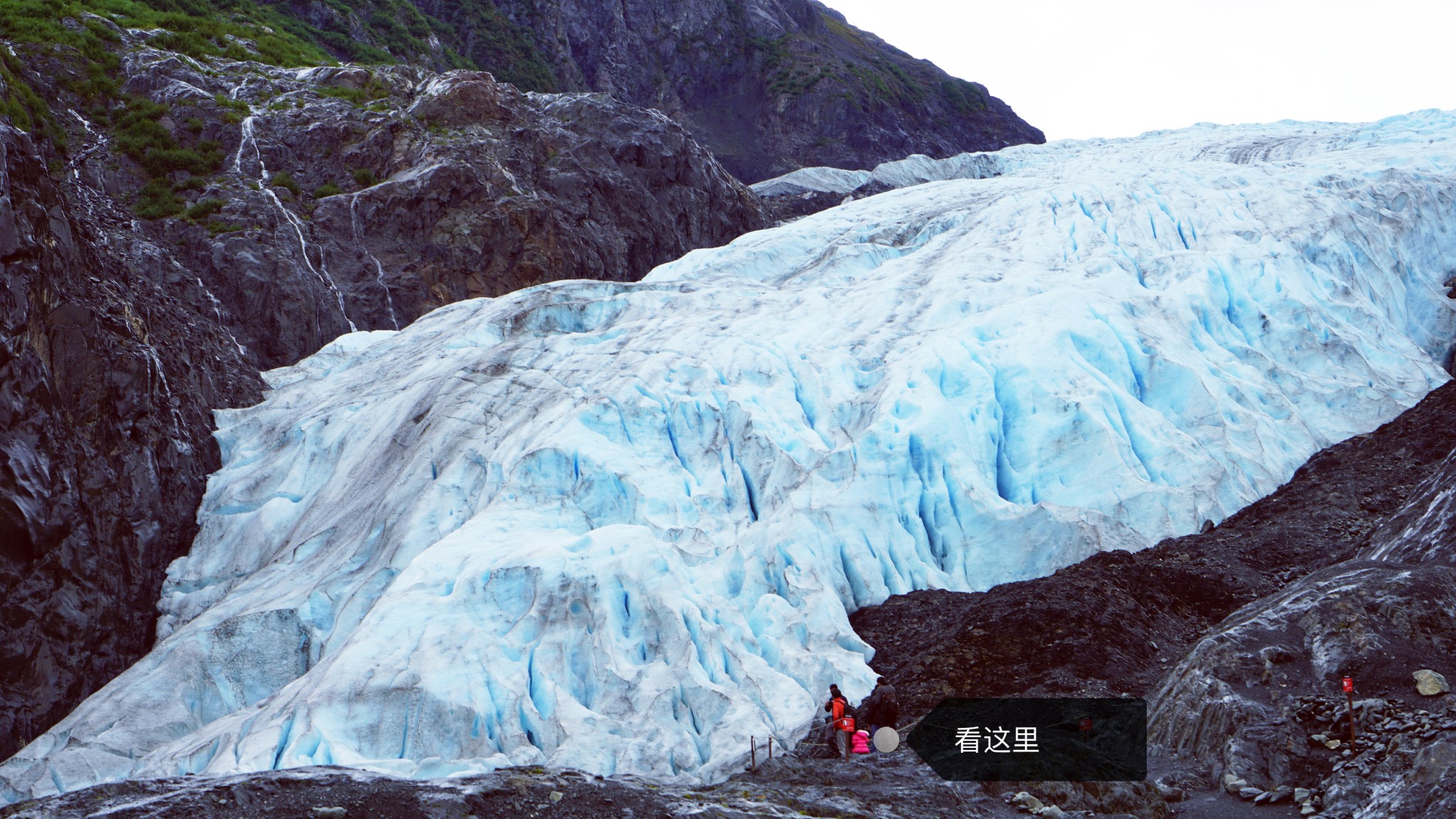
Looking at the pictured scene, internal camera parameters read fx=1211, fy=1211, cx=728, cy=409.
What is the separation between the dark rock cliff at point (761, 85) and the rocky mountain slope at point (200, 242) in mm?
25651

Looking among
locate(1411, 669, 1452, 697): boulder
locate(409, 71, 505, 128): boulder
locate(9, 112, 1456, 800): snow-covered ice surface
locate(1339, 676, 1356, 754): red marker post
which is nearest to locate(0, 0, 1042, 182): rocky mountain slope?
locate(409, 71, 505, 128): boulder

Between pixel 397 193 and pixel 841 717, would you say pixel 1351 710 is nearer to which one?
pixel 841 717

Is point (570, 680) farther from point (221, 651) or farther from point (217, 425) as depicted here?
point (217, 425)

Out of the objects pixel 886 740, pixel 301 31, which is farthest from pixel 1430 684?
pixel 301 31

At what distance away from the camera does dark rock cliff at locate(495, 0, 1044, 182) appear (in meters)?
59.7

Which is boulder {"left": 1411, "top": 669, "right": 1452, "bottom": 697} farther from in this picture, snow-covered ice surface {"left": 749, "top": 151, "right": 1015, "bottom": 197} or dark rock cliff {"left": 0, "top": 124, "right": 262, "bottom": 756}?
snow-covered ice surface {"left": 749, "top": 151, "right": 1015, "bottom": 197}

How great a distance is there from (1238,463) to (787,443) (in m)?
6.48

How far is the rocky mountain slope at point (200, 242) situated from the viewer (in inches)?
630

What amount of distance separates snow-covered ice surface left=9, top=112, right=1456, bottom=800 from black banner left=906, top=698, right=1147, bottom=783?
5.38 ft

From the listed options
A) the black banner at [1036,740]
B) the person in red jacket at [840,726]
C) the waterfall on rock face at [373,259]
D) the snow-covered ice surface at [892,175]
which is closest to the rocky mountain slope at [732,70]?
the snow-covered ice surface at [892,175]

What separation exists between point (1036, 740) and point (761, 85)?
5668 centimetres

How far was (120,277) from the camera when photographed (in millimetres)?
19859

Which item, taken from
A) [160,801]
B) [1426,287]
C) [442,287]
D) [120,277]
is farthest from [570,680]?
[1426,287]

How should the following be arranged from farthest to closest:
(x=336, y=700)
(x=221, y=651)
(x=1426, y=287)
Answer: (x=1426, y=287) → (x=221, y=651) → (x=336, y=700)
